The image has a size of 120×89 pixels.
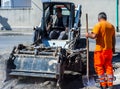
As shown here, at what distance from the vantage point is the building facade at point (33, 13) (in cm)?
3136

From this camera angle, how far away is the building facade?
3136 centimetres

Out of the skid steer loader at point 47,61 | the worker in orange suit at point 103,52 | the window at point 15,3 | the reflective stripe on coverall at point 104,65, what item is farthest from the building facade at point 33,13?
the reflective stripe on coverall at point 104,65

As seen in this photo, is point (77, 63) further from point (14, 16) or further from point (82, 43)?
point (14, 16)

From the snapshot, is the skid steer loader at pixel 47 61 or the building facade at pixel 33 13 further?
the building facade at pixel 33 13

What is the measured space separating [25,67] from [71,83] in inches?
53.4

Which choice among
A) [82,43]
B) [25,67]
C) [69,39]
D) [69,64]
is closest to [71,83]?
[69,64]

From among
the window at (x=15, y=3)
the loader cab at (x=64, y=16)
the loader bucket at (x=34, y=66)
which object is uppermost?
the window at (x=15, y=3)

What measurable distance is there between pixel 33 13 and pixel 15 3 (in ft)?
11.9

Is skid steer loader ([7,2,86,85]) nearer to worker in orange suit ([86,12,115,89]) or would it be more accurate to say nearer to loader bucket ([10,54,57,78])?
loader bucket ([10,54,57,78])

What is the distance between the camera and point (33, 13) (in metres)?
32.5

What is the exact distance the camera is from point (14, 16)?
3288cm

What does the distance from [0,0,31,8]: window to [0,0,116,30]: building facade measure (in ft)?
4.31

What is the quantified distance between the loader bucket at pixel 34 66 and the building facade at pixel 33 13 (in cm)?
1954

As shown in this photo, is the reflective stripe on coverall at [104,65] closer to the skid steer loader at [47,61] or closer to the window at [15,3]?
the skid steer loader at [47,61]
